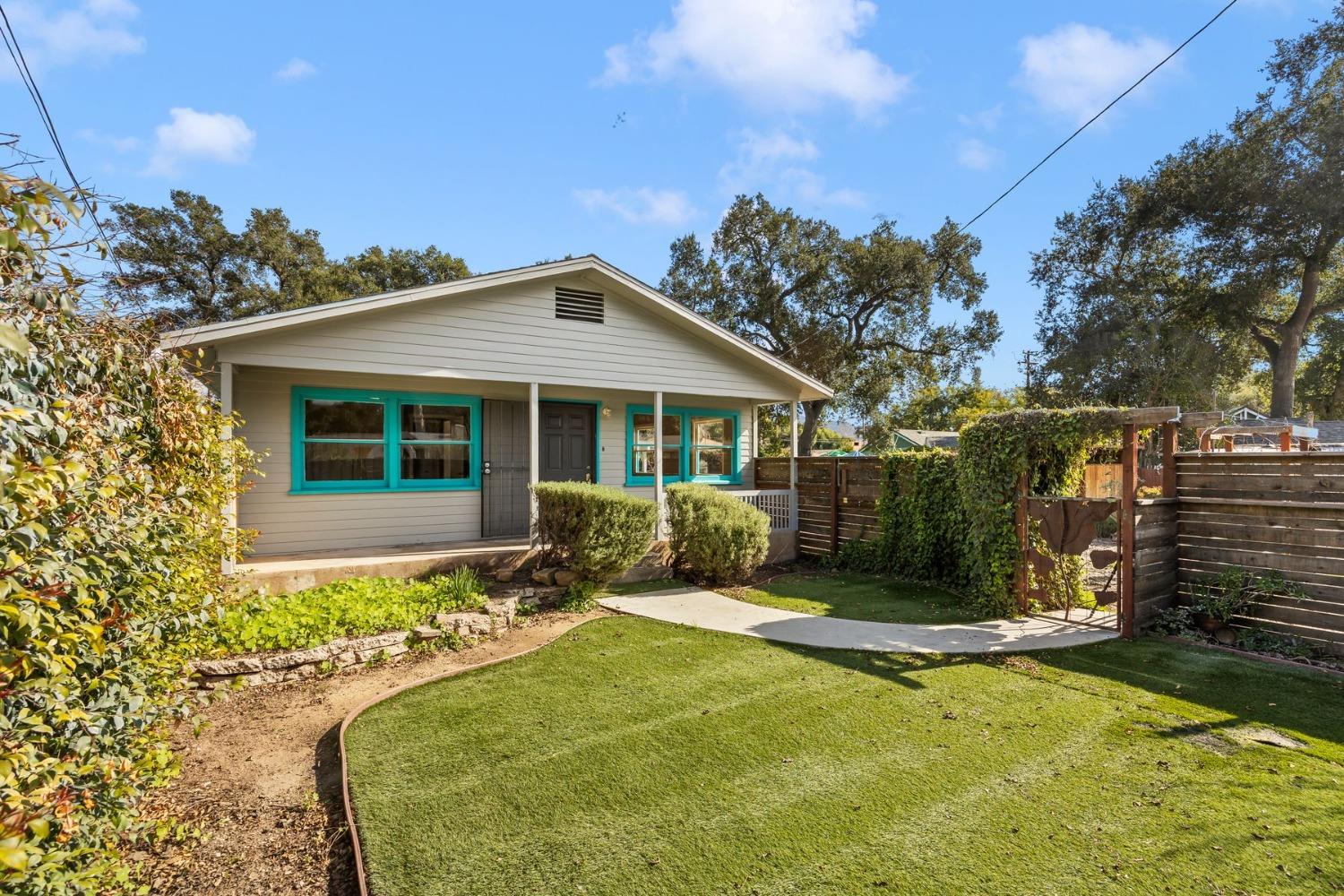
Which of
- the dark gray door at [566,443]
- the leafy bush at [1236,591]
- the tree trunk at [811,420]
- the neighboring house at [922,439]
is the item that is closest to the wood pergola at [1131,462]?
the leafy bush at [1236,591]

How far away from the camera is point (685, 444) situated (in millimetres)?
11062

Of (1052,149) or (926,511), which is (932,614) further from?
(1052,149)

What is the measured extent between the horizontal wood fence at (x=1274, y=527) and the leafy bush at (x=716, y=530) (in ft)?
14.5

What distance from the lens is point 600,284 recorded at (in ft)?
29.9

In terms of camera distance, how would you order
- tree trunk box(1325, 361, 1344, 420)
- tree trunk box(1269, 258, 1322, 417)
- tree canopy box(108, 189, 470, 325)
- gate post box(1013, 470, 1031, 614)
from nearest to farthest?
gate post box(1013, 470, 1031, 614) < tree trunk box(1269, 258, 1322, 417) < tree canopy box(108, 189, 470, 325) < tree trunk box(1325, 361, 1344, 420)

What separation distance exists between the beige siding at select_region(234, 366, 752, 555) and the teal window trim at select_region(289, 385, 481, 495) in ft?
Answer: 0.29

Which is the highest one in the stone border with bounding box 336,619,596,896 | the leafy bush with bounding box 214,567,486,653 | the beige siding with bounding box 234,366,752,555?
the beige siding with bounding box 234,366,752,555

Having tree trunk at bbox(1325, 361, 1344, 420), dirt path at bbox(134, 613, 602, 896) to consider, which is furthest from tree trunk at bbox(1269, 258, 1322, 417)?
dirt path at bbox(134, 613, 602, 896)

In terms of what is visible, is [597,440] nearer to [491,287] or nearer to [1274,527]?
[491,287]

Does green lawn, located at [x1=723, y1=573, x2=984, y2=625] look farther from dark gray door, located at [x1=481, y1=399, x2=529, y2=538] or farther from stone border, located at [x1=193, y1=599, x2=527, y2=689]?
dark gray door, located at [x1=481, y1=399, x2=529, y2=538]

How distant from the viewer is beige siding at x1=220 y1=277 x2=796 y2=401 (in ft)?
23.7

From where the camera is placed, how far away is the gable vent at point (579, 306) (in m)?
8.77

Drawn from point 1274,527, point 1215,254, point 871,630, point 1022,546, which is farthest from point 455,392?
point 1215,254

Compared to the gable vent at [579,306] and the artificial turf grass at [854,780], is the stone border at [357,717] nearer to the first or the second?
the artificial turf grass at [854,780]
